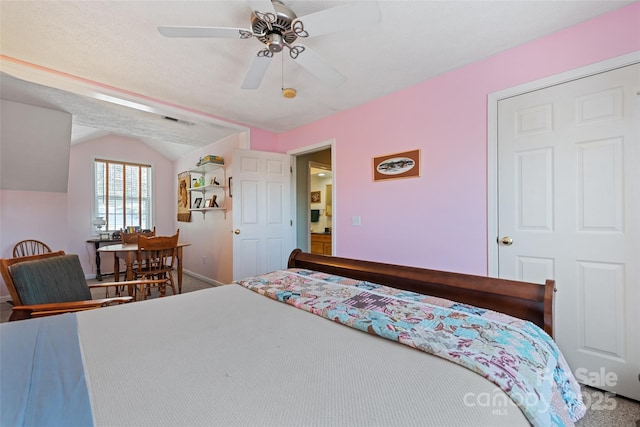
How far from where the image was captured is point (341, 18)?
56.0 inches

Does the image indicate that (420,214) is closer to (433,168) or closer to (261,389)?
(433,168)

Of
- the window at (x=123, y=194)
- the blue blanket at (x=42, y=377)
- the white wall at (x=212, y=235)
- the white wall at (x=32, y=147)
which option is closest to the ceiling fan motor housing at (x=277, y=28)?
the blue blanket at (x=42, y=377)

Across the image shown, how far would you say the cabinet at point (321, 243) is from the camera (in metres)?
5.20

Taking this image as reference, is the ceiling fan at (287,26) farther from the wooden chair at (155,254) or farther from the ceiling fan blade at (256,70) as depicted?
the wooden chair at (155,254)

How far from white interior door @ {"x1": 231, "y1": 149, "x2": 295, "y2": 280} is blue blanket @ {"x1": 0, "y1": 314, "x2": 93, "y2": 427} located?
236 centimetres

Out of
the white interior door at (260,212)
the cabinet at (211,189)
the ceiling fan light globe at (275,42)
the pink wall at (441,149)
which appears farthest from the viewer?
the cabinet at (211,189)

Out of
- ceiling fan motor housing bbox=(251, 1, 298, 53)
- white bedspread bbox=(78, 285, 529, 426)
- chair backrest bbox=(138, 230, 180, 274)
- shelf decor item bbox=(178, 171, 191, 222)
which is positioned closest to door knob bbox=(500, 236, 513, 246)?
white bedspread bbox=(78, 285, 529, 426)

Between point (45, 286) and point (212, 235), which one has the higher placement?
point (212, 235)

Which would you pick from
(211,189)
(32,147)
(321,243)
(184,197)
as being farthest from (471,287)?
(184,197)

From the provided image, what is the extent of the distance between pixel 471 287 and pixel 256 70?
190 cm

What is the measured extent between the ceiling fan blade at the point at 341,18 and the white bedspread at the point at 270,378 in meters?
1.50

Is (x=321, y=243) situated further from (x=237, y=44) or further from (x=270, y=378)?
(x=270, y=378)

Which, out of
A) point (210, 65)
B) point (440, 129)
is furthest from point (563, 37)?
point (210, 65)

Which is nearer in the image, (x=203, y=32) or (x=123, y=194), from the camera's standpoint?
(x=203, y=32)
